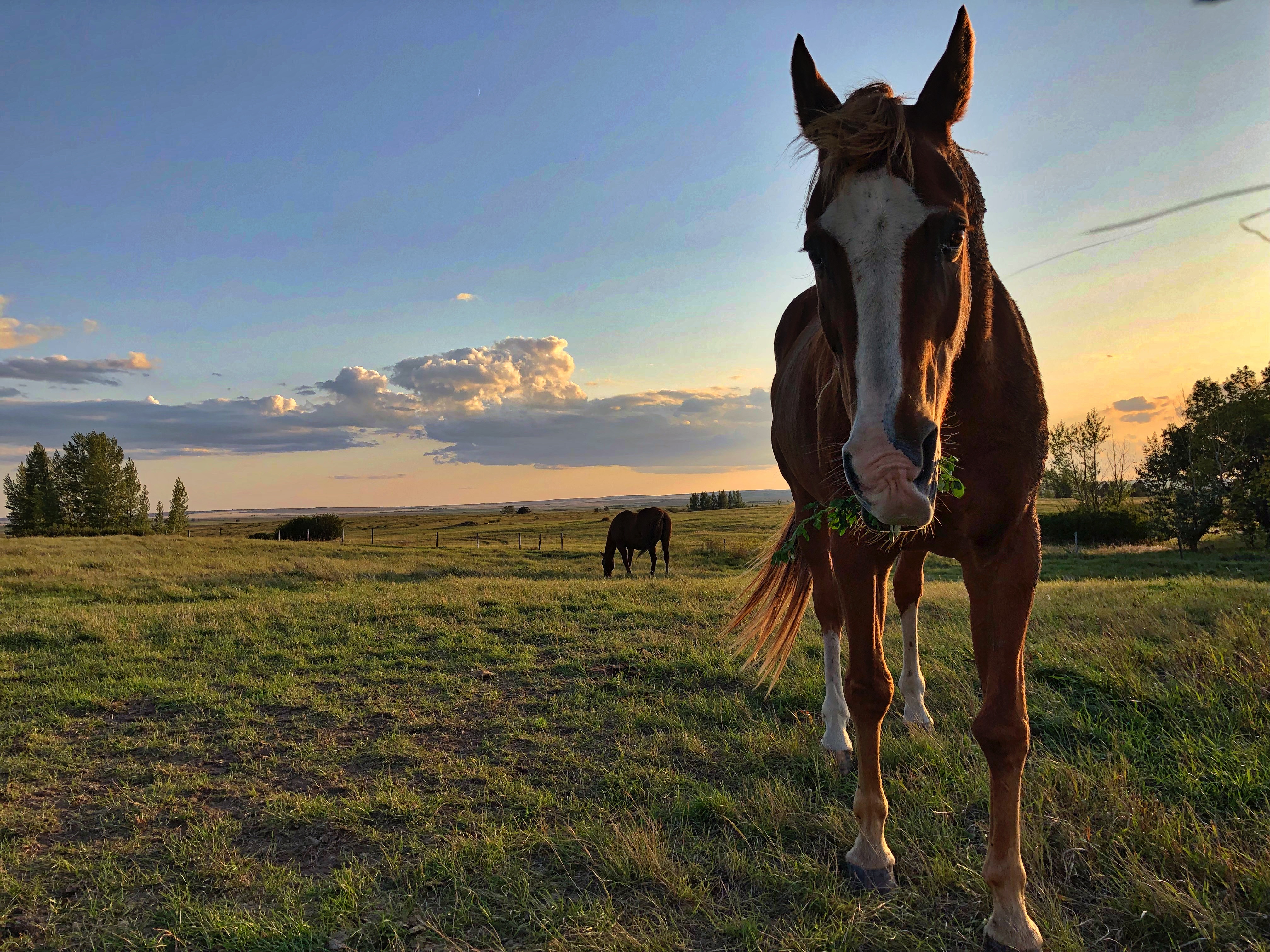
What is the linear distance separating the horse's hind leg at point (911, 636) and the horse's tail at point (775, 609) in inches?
28.8

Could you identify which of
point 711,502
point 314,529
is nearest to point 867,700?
point 314,529

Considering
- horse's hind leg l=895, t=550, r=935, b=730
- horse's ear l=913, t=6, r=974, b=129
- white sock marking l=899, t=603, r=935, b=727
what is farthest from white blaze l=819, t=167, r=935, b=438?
white sock marking l=899, t=603, r=935, b=727

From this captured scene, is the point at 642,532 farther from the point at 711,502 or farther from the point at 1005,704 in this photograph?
the point at 711,502

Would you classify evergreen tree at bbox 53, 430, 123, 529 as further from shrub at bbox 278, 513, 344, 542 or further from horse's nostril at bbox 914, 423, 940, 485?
horse's nostril at bbox 914, 423, 940, 485

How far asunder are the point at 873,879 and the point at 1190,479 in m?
Answer: 36.0

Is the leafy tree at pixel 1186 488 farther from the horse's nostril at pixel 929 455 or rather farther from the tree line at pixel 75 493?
the tree line at pixel 75 493

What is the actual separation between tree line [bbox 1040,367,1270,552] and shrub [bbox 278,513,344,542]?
45265 millimetres

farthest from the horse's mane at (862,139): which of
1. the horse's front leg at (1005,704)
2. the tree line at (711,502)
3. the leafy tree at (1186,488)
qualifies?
the tree line at (711,502)

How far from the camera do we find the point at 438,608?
1033cm

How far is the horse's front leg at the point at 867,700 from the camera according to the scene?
100.0 inches

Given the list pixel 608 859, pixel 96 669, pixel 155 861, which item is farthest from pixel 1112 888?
pixel 96 669

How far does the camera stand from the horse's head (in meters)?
1.58

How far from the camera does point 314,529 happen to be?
44844 millimetres

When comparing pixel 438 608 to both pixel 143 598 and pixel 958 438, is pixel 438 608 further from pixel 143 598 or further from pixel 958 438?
pixel 958 438
